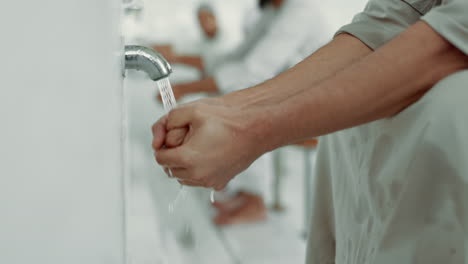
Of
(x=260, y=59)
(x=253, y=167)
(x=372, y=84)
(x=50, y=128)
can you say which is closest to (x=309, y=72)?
(x=372, y=84)

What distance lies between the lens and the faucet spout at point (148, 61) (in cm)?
A: 48

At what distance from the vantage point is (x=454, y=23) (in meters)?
0.49

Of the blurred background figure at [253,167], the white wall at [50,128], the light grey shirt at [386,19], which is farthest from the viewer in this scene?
the blurred background figure at [253,167]

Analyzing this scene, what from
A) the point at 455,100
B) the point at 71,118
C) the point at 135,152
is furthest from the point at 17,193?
the point at 135,152

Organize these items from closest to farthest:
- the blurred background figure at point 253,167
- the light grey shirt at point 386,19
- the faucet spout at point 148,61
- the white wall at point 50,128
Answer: the white wall at point 50,128 → the faucet spout at point 148,61 → the light grey shirt at point 386,19 → the blurred background figure at point 253,167

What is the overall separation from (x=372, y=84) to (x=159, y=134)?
0.67 feet

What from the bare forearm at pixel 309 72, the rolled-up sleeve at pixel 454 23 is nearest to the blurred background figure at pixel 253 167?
the bare forearm at pixel 309 72

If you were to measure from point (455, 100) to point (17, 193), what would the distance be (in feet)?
1.30

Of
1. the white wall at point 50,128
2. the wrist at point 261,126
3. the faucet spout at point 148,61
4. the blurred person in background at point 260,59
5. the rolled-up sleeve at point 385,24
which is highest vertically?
the blurred person in background at point 260,59

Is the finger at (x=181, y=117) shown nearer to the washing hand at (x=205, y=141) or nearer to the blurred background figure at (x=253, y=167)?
the washing hand at (x=205, y=141)

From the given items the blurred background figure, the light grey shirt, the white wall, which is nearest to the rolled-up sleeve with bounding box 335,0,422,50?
the light grey shirt

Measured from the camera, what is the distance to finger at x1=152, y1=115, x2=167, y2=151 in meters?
0.51

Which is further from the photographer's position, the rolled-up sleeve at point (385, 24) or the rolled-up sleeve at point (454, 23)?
the rolled-up sleeve at point (385, 24)

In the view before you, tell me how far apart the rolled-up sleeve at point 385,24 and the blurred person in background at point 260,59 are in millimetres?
1094
